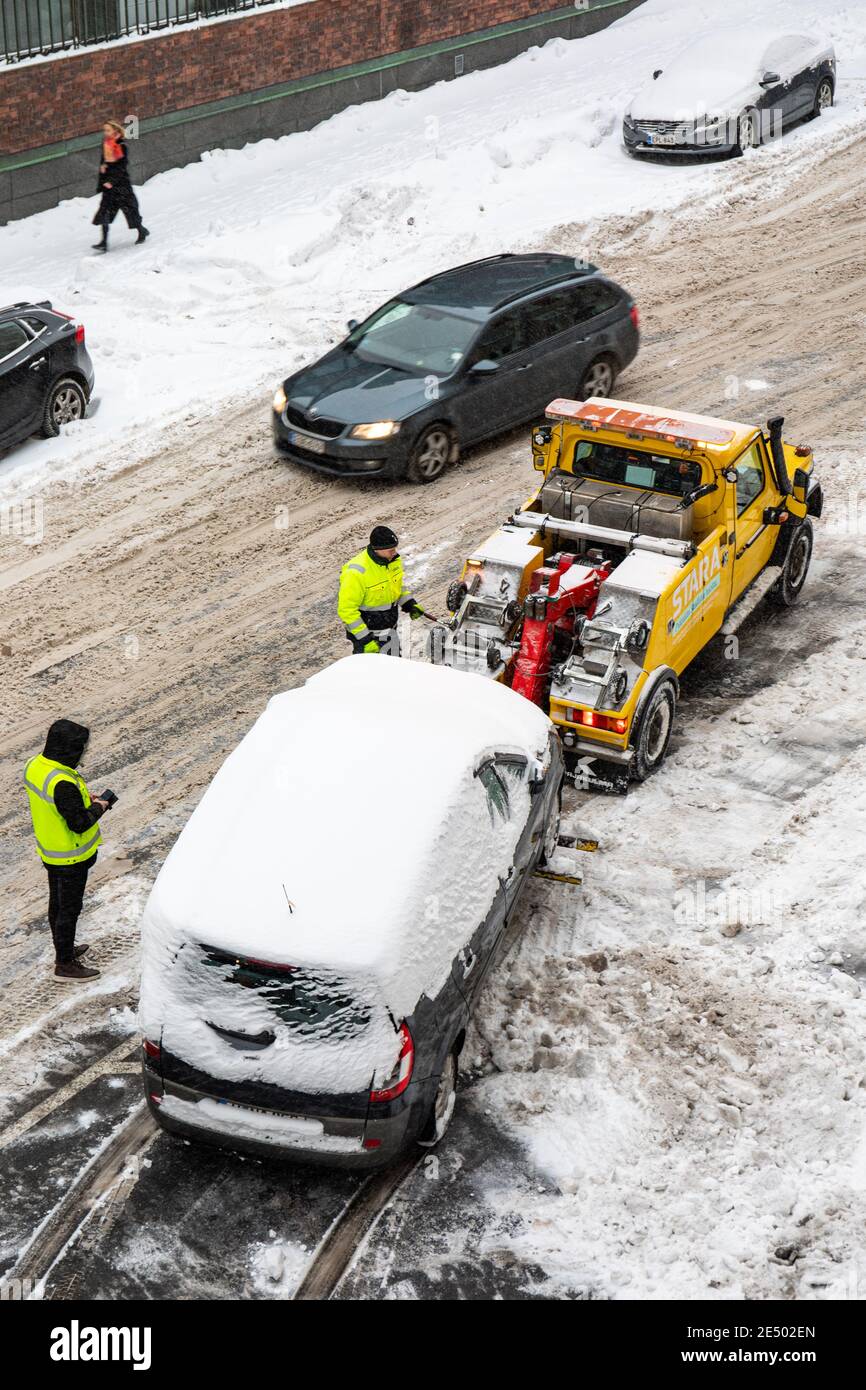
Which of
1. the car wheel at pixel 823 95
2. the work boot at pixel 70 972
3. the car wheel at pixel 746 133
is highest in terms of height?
the car wheel at pixel 823 95

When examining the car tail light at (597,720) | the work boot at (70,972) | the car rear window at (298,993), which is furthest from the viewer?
the car tail light at (597,720)

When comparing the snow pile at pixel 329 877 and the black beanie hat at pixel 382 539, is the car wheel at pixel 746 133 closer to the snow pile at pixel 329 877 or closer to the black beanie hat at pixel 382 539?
the black beanie hat at pixel 382 539

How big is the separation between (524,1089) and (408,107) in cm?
2031

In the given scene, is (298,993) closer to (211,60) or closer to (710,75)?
(211,60)

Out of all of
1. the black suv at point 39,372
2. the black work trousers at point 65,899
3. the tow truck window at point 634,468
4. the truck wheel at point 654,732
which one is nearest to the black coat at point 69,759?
the black work trousers at point 65,899

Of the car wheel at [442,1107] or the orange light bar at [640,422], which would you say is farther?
the orange light bar at [640,422]

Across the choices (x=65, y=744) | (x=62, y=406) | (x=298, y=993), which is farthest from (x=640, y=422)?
(x=62, y=406)

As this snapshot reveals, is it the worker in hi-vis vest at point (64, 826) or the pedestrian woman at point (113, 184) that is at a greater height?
the pedestrian woman at point (113, 184)

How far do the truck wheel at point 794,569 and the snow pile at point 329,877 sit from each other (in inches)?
202

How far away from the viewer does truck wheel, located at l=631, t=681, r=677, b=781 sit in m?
10.5

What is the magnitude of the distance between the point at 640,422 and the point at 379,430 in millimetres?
3973

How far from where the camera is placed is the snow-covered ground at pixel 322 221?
676 inches

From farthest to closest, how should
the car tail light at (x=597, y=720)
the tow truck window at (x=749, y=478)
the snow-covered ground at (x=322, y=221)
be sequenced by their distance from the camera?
the snow-covered ground at (x=322, y=221) < the tow truck window at (x=749, y=478) < the car tail light at (x=597, y=720)
